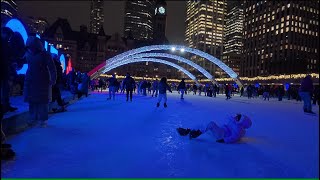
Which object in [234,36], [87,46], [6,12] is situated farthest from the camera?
[234,36]

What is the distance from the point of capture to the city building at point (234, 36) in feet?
545

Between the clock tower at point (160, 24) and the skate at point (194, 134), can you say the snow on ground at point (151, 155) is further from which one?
the clock tower at point (160, 24)

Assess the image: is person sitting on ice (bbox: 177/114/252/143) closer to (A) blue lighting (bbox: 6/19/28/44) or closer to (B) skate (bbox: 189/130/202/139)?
(B) skate (bbox: 189/130/202/139)

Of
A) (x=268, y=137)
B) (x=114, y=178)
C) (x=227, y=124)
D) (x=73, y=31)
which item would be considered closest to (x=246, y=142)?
(x=227, y=124)

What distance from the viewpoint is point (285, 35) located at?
109m

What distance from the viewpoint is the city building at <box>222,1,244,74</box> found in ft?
545

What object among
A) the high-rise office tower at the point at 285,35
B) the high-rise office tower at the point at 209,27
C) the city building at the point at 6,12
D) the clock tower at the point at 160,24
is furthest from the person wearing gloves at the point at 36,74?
the high-rise office tower at the point at 209,27

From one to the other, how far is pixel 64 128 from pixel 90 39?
109 m

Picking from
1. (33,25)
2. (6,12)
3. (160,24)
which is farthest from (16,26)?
(160,24)

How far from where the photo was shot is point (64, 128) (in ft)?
22.2

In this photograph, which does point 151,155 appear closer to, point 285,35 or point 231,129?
point 231,129

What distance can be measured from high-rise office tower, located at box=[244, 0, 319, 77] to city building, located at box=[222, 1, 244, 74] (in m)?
42.4

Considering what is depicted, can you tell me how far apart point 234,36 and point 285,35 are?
69996mm

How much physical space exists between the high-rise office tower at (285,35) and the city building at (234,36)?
139 feet
